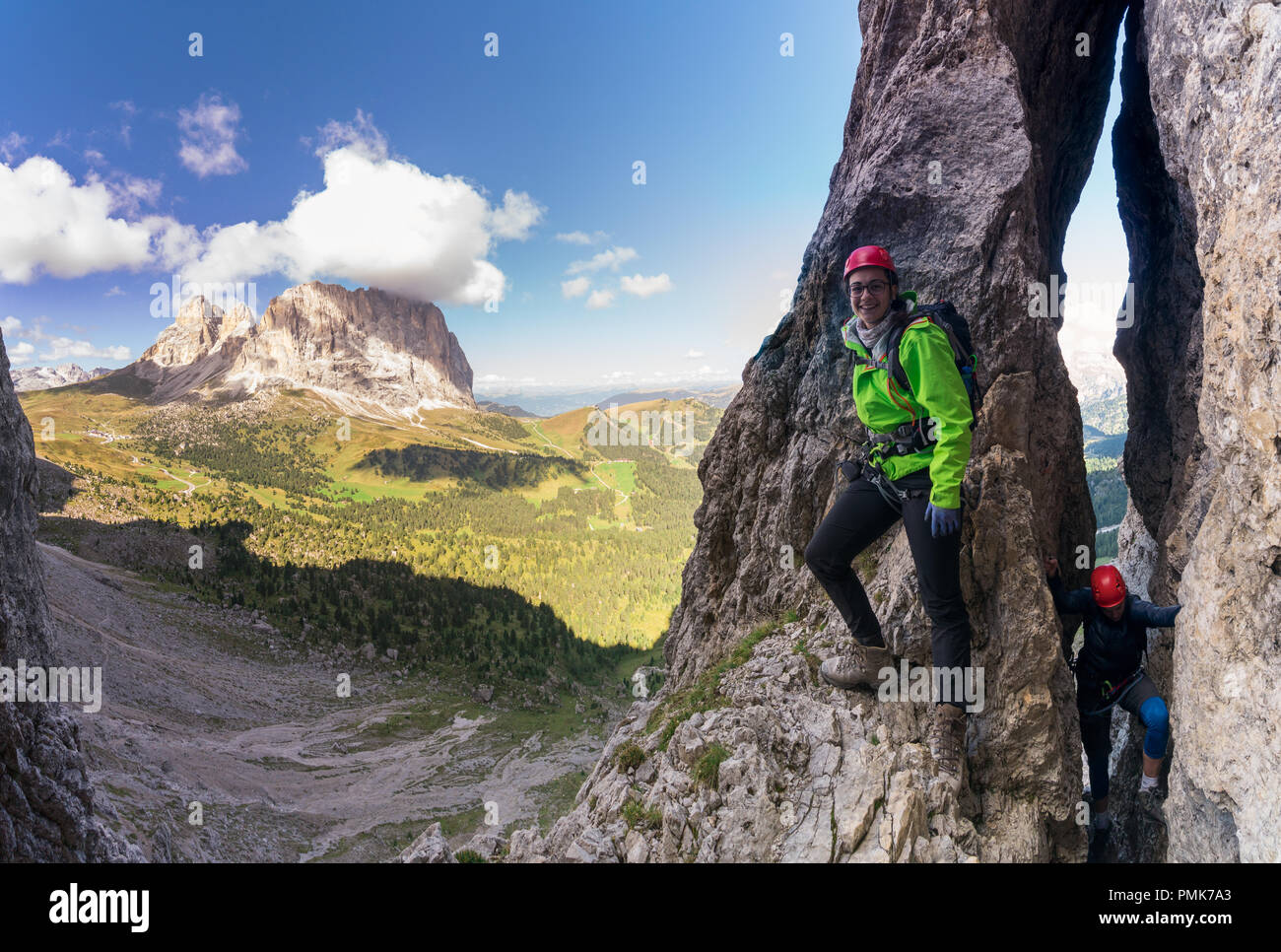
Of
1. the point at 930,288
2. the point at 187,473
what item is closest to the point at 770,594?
the point at 930,288

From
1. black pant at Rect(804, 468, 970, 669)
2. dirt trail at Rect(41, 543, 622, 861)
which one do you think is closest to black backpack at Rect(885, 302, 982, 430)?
black pant at Rect(804, 468, 970, 669)

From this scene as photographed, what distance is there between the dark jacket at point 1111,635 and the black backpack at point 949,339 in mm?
4380

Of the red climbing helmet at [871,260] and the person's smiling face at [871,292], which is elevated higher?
the red climbing helmet at [871,260]

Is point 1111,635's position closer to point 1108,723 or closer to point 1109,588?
→ point 1109,588

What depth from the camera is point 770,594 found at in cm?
1466

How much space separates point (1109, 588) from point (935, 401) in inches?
189

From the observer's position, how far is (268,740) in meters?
47.7

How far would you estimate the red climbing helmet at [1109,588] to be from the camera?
27.5ft

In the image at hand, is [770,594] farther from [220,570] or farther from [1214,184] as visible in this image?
[220,570]

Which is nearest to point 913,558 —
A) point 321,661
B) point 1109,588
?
point 1109,588

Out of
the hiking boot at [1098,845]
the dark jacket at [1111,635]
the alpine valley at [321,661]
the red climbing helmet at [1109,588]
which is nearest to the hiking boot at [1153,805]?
the hiking boot at [1098,845]

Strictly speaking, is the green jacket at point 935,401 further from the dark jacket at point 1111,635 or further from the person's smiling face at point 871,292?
the dark jacket at point 1111,635

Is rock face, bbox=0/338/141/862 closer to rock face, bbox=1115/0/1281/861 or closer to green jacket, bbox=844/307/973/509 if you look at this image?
green jacket, bbox=844/307/973/509

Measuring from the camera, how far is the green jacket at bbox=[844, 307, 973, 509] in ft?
21.2
